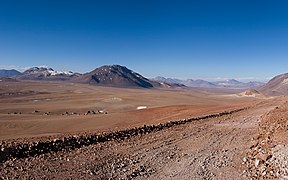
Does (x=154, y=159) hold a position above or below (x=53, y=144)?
below

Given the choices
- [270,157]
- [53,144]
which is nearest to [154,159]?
[270,157]

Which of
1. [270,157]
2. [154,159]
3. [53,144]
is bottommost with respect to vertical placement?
[154,159]

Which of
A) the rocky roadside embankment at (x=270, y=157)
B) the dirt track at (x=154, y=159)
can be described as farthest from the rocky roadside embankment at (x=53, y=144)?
the rocky roadside embankment at (x=270, y=157)

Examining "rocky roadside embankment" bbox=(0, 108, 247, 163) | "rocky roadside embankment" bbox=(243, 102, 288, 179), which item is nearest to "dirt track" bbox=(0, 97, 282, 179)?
"rocky roadside embankment" bbox=(243, 102, 288, 179)

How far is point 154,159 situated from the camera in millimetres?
12617

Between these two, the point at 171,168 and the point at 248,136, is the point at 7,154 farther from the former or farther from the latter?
the point at 248,136

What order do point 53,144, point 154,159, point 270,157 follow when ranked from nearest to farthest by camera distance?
point 270,157 → point 154,159 → point 53,144

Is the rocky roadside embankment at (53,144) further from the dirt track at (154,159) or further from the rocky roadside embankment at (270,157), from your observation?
the rocky roadside embankment at (270,157)

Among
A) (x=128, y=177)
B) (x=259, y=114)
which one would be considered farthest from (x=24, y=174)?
(x=259, y=114)

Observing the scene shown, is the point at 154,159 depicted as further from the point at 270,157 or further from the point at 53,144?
the point at 53,144

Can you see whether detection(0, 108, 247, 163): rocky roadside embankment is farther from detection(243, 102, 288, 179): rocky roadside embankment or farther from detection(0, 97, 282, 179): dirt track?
detection(243, 102, 288, 179): rocky roadside embankment

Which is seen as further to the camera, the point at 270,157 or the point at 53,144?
the point at 53,144

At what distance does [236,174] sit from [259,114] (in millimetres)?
12817

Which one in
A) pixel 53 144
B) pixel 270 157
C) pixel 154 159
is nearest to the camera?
pixel 270 157
